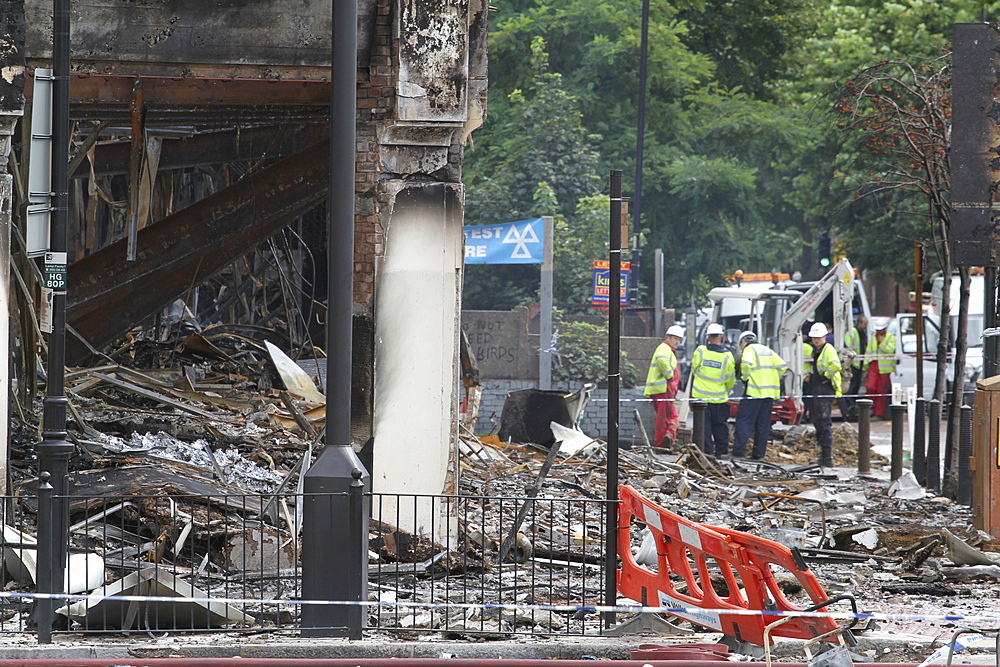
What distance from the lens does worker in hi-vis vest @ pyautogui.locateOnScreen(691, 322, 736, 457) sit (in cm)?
1988

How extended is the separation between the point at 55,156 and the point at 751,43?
103 feet

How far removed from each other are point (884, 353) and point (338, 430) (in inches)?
808

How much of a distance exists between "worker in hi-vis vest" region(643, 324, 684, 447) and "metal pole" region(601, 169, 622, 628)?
1177 centimetres

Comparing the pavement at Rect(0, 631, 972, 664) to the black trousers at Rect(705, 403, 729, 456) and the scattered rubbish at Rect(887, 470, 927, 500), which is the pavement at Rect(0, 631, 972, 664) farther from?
the black trousers at Rect(705, 403, 729, 456)

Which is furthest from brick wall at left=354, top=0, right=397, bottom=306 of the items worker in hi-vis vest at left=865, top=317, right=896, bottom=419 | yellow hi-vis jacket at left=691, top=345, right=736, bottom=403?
worker in hi-vis vest at left=865, top=317, right=896, bottom=419

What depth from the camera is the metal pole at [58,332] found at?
25.3 ft

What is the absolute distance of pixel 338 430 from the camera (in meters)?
8.04

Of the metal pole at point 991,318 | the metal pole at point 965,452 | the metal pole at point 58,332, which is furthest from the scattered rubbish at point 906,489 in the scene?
the metal pole at point 58,332

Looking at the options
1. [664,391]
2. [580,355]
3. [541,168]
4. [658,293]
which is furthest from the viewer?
[541,168]

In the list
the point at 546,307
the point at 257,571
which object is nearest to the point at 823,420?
the point at 546,307

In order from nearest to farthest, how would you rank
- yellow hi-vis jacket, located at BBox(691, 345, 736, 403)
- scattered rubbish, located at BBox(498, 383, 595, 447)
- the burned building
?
the burned building → scattered rubbish, located at BBox(498, 383, 595, 447) → yellow hi-vis jacket, located at BBox(691, 345, 736, 403)

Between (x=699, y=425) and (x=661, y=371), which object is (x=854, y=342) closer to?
(x=661, y=371)

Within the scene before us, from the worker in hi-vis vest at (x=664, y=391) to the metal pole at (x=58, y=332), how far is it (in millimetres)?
13407

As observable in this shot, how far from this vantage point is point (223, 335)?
689 inches
